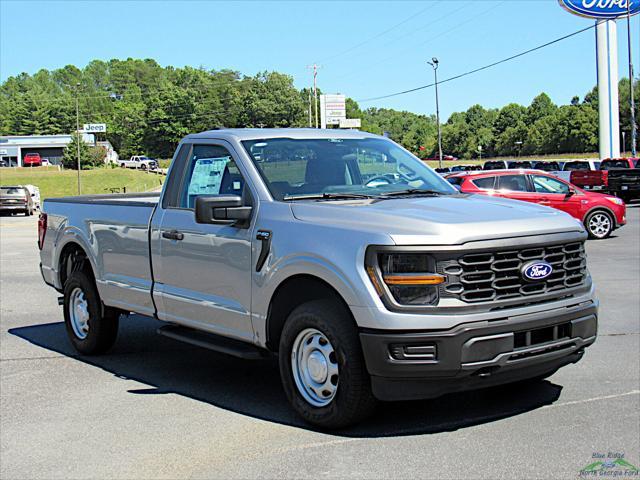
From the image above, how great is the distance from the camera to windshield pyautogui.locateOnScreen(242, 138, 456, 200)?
6.13 m

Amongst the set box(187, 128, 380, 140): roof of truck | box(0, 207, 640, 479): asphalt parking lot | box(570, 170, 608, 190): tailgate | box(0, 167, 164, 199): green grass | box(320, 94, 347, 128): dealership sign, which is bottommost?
box(0, 207, 640, 479): asphalt parking lot

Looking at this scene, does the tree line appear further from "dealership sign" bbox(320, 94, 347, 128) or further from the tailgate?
the tailgate

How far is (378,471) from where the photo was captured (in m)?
4.61

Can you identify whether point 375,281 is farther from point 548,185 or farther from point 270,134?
point 548,185

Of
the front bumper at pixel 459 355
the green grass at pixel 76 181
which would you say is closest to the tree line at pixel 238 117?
the green grass at pixel 76 181

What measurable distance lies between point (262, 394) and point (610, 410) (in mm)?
2533

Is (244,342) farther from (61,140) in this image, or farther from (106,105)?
(106,105)

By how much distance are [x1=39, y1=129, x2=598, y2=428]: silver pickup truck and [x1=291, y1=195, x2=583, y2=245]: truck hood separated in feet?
0.04

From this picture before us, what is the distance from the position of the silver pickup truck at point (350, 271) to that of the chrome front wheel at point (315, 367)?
0.04ft

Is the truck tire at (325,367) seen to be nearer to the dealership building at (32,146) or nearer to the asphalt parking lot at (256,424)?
the asphalt parking lot at (256,424)

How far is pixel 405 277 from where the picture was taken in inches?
191

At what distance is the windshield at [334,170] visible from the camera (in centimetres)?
613

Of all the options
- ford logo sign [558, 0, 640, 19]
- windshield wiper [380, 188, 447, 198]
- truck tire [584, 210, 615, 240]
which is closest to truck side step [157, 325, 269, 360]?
windshield wiper [380, 188, 447, 198]

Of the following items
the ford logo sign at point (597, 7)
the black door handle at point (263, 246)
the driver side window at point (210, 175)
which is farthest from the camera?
the ford logo sign at point (597, 7)
